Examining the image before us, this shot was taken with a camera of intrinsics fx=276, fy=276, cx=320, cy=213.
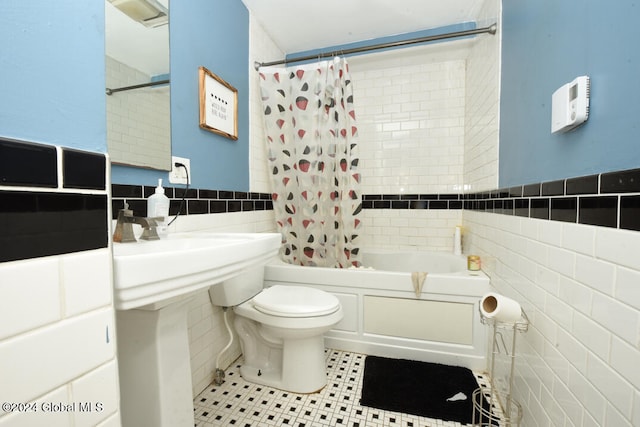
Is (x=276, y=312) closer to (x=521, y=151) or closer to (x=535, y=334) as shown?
(x=535, y=334)

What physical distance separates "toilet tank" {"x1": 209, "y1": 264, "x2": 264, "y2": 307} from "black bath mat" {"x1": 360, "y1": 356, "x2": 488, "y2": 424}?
2.75ft

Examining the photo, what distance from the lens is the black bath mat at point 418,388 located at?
1.36 meters

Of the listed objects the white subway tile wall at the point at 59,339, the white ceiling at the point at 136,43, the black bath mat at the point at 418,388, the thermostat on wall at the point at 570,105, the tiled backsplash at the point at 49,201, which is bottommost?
the black bath mat at the point at 418,388

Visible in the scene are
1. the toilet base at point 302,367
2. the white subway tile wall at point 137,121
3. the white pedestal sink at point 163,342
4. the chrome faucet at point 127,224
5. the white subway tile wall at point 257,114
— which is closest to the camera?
the white pedestal sink at point 163,342

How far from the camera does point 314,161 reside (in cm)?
204

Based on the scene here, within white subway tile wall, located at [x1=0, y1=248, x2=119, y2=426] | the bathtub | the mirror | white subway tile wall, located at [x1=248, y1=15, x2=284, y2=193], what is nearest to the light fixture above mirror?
the mirror

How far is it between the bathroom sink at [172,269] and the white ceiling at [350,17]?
190 centimetres

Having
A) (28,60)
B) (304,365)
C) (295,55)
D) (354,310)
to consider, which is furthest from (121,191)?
(295,55)

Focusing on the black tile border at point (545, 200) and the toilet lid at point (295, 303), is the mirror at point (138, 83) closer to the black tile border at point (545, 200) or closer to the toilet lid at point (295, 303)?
the black tile border at point (545, 200)

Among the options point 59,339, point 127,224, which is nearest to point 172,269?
point 59,339

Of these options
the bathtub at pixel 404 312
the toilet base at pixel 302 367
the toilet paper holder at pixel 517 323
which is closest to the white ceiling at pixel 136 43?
the bathtub at pixel 404 312

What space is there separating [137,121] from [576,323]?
1724mm

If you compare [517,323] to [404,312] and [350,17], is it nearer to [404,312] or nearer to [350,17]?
[404,312]

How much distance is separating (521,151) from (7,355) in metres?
1.64
